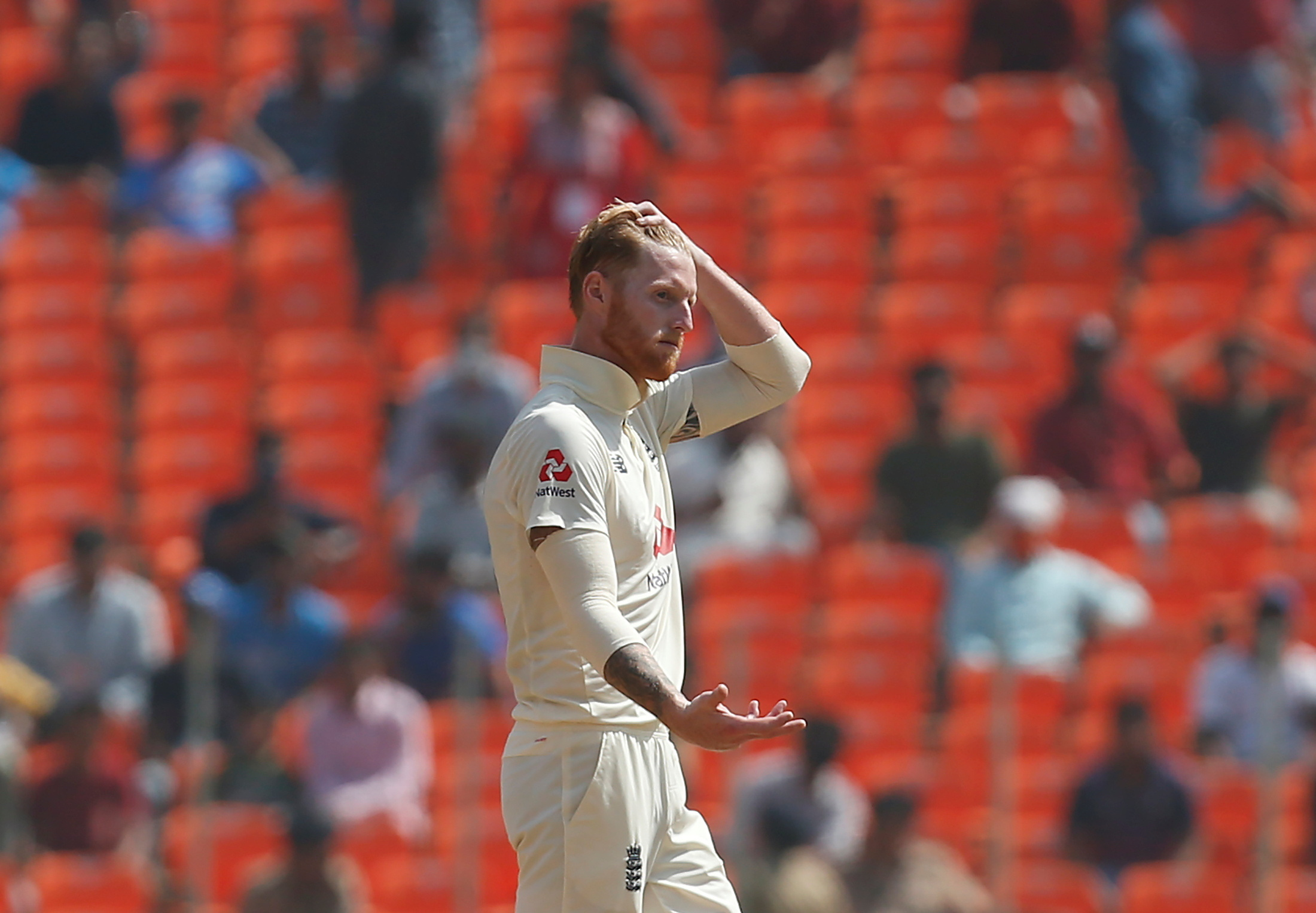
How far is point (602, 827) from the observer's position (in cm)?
405

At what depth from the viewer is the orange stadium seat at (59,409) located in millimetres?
12297

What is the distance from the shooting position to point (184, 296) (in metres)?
12.7

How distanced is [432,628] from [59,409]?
3.77 metres

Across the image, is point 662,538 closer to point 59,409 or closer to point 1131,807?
point 1131,807

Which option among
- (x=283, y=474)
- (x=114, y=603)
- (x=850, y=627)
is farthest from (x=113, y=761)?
(x=850, y=627)

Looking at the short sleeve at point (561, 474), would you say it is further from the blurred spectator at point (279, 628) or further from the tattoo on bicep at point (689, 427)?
the blurred spectator at point (279, 628)

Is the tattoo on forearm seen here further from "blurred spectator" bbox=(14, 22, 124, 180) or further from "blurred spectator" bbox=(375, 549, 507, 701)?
"blurred spectator" bbox=(14, 22, 124, 180)

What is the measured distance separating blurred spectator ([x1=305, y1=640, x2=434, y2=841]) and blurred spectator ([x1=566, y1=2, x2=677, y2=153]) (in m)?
4.12

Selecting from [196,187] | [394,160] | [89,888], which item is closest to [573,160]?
[394,160]

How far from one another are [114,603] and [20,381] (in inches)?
127

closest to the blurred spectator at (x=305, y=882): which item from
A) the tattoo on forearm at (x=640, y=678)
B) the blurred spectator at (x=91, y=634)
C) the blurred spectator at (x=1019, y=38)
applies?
the blurred spectator at (x=91, y=634)

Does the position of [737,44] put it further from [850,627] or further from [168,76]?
[850,627]

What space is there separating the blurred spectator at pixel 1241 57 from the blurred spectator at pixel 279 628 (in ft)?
19.2

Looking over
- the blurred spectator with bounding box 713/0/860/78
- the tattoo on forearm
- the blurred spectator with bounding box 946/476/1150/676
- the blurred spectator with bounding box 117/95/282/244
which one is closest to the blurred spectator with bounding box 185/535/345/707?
the blurred spectator with bounding box 946/476/1150/676
